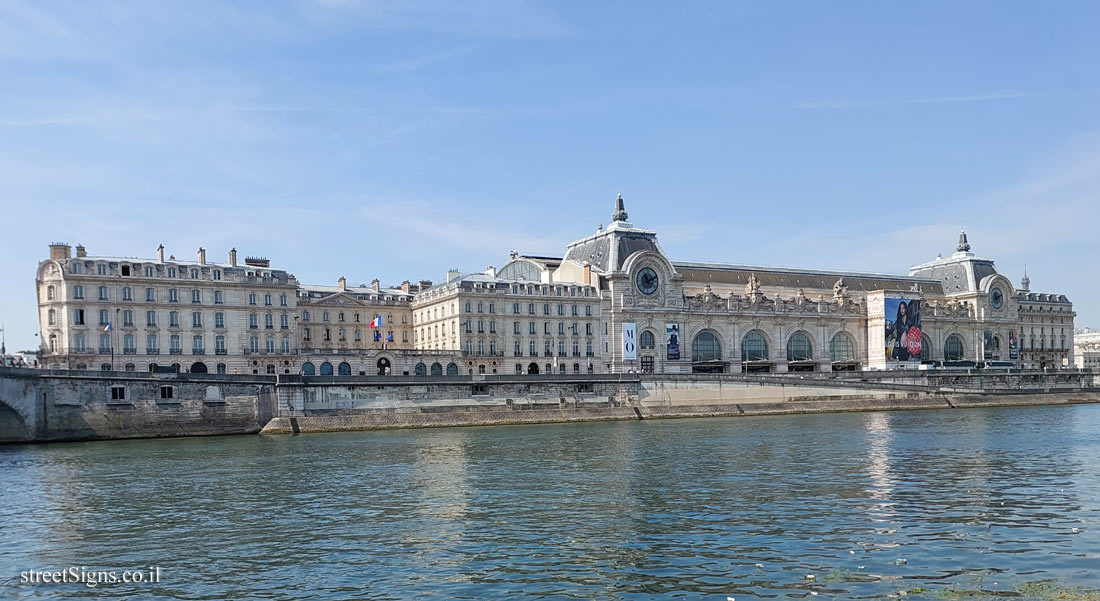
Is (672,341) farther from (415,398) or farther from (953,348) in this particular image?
(953,348)

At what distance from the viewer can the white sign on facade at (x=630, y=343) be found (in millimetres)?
113688

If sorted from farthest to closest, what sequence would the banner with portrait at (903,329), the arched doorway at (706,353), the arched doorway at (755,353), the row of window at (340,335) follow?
the banner with portrait at (903,329) → the arched doorway at (755,353) → the arched doorway at (706,353) → the row of window at (340,335)

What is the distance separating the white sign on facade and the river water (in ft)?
183

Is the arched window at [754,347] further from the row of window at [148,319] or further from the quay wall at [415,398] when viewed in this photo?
the row of window at [148,319]

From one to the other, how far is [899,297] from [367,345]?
2906 inches

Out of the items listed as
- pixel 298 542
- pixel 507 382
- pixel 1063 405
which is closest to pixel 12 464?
pixel 298 542

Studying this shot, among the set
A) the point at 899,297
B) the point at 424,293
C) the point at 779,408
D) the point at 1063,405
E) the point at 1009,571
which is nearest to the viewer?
the point at 1009,571

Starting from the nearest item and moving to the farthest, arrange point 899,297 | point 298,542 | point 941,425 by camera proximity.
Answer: point 298,542, point 941,425, point 899,297

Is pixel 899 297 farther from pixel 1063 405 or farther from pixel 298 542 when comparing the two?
pixel 298 542

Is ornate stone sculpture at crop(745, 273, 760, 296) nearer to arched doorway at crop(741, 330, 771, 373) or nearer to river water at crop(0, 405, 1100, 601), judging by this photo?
arched doorway at crop(741, 330, 771, 373)

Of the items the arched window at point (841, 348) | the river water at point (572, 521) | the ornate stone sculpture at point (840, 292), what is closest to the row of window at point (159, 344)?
the river water at point (572, 521)

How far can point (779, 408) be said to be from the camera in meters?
93.4

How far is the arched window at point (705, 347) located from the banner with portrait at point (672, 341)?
354 centimetres

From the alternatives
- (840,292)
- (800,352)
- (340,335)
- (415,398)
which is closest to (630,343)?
(800,352)
